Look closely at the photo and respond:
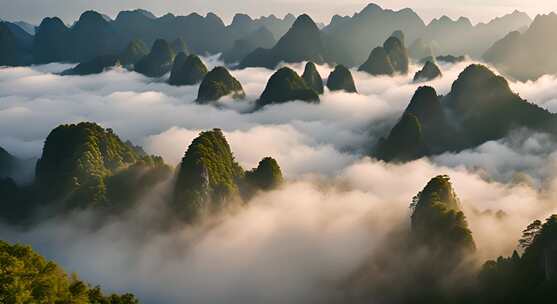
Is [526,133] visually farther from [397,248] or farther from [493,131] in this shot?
[397,248]

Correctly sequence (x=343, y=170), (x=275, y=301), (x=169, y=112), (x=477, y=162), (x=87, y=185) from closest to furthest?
(x=275, y=301), (x=87, y=185), (x=477, y=162), (x=343, y=170), (x=169, y=112)

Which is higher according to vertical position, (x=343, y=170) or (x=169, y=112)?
(x=169, y=112)

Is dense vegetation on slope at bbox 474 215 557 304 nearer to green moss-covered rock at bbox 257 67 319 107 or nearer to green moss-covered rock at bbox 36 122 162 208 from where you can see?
green moss-covered rock at bbox 36 122 162 208

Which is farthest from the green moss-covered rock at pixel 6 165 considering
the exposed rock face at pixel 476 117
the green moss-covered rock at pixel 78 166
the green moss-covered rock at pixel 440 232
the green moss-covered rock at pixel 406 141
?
the green moss-covered rock at pixel 440 232

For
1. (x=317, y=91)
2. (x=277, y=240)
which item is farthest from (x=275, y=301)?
(x=317, y=91)

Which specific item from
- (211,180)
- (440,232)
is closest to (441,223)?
(440,232)

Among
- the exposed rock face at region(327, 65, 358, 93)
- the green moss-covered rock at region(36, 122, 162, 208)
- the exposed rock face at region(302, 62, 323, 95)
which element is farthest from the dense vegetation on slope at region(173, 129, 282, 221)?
the exposed rock face at region(327, 65, 358, 93)
